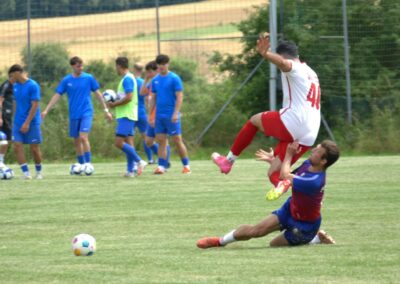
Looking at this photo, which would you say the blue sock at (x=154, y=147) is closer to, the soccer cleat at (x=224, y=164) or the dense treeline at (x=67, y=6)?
the dense treeline at (x=67, y=6)

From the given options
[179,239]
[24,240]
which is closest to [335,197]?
[179,239]

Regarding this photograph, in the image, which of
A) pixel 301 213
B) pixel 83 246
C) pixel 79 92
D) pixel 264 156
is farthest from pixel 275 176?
pixel 79 92

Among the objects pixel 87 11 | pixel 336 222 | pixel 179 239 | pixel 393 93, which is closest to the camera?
pixel 179 239

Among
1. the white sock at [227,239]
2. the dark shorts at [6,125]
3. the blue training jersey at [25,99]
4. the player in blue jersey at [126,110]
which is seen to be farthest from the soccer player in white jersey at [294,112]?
the dark shorts at [6,125]

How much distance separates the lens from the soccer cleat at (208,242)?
34.2 feet

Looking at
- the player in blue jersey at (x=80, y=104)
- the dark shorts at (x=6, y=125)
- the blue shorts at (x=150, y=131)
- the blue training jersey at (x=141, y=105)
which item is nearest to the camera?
the player in blue jersey at (x=80, y=104)

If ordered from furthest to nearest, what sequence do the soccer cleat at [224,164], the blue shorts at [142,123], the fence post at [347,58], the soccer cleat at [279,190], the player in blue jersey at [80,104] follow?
the fence post at [347,58] < the blue shorts at [142,123] < the player in blue jersey at [80,104] < the soccer cleat at [224,164] < the soccer cleat at [279,190]

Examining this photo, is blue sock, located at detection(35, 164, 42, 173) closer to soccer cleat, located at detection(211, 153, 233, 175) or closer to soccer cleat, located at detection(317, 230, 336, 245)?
soccer cleat, located at detection(211, 153, 233, 175)

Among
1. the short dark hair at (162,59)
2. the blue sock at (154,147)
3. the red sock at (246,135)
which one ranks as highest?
the short dark hair at (162,59)

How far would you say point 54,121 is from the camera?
2694 centimetres

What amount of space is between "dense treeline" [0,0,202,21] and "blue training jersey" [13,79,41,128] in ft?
28.9

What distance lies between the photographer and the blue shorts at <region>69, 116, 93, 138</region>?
2009cm

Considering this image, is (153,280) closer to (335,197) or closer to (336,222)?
(336,222)

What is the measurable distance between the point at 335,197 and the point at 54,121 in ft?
42.8
